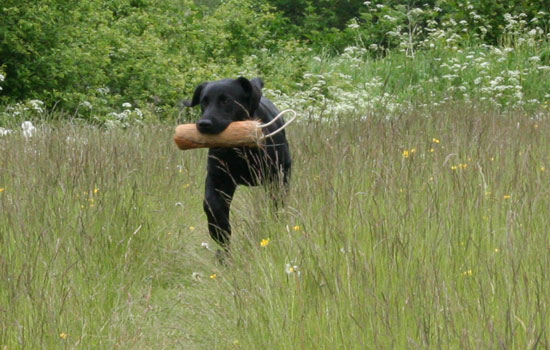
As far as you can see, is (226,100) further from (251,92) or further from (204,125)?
(204,125)

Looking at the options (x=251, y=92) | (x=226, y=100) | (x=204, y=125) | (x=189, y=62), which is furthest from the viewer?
(x=189, y=62)

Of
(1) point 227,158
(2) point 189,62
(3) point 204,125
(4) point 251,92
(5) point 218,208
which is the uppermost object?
(4) point 251,92

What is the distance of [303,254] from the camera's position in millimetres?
3367

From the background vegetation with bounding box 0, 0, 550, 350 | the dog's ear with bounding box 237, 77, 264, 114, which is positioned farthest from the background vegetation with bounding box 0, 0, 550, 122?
the dog's ear with bounding box 237, 77, 264, 114

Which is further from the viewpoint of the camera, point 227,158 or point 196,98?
point 196,98

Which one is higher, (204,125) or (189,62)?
(204,125)

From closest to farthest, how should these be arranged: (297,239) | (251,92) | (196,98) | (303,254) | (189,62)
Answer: (303,254) → (297,239) → (251,92) → (196,98) → (189,62)

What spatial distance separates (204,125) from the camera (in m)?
5.02

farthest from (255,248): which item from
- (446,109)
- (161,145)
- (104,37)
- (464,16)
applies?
(464,16)

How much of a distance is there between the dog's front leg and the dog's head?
43cm

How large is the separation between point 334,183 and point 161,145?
9.65 ft

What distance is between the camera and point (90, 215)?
476cm

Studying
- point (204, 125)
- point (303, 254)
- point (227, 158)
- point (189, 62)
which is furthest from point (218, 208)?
point (189, 62)

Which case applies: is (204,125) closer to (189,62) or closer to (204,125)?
(204,125)
